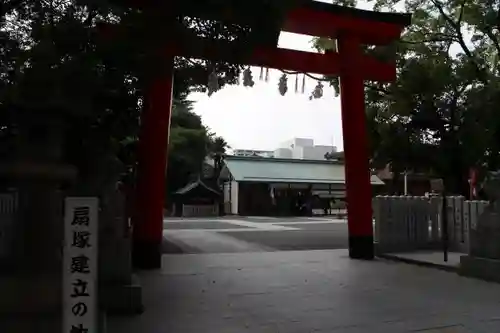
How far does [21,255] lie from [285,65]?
→ 23.2 ft

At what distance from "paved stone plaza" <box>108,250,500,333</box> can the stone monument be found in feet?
0.81

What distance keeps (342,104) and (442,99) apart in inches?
117

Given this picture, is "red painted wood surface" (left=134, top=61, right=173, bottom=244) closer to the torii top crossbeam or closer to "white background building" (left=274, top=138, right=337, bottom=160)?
the torii top crossbeam

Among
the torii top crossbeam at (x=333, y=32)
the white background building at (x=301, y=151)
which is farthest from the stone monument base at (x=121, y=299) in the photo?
the white background building at (x=301, y=151)

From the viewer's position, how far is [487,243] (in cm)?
789

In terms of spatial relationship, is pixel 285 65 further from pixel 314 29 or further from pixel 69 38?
pixel 69 38

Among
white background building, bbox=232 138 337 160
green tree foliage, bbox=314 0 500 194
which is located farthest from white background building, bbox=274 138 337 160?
green tree foliage, bbox=314 0 500 194

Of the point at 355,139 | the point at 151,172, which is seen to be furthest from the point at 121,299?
the point at 355,139

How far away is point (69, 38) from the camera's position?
4.07 meters

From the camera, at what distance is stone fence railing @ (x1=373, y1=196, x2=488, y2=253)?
1064 centimetres

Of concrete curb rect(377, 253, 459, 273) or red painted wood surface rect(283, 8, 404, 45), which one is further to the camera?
red painted wood surface rect(283, 8, 404, 45)

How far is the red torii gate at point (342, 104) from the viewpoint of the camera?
8.74m

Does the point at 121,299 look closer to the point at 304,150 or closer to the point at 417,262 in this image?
the point at 417,262

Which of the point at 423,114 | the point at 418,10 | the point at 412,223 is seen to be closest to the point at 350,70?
the point at 423,114
